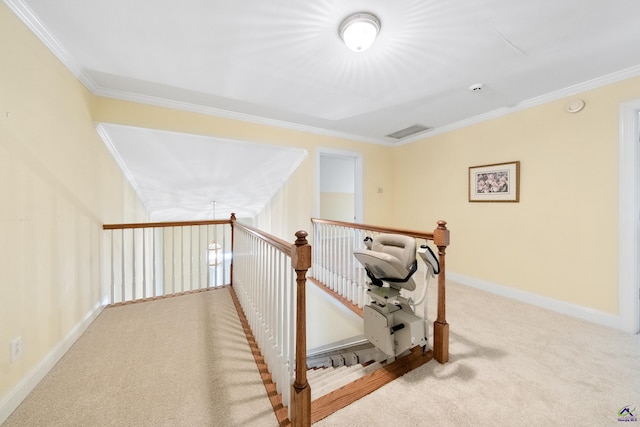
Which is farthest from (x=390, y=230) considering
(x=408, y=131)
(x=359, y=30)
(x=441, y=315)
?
(x=408, y=131)

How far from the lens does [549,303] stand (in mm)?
2576

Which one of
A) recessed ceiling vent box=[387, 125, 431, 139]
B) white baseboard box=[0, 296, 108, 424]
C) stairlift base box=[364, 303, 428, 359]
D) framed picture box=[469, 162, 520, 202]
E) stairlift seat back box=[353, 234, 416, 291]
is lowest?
white baseboard box=[0, 296, 108, 424]

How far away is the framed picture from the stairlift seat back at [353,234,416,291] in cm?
205

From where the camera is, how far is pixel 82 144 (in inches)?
84.0

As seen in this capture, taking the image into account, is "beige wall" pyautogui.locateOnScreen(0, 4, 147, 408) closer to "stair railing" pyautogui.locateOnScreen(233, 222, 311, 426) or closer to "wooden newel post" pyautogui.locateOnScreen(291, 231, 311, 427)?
"stair railing" pyautogui.locateOnScreen(233, 222, 311, 426)

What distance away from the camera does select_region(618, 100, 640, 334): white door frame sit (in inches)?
82.5

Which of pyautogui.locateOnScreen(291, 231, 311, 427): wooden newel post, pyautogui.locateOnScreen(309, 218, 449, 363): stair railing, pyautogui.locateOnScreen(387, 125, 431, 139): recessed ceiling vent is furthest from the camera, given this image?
pyautogui.locateOnScreen(387, 125, 431, 139): recessed ceiling vent

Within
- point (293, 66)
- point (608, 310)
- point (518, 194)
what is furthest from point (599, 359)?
point (293, 66)

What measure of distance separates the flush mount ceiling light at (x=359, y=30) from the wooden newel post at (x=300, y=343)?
1.40 metres

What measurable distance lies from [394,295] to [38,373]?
7.78 feet

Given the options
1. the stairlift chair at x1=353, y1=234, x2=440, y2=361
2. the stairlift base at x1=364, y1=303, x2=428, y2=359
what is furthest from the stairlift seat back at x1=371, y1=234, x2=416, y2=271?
the stairlift base at x1=364, y1=303, x2=428, y2=359

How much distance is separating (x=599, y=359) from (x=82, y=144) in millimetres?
4538

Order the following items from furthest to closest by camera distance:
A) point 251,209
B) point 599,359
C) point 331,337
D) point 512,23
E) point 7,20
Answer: point 251,209
point 331,337
point 599,359
point 512,23
point 7,20

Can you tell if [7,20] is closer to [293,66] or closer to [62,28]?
[62,28]
